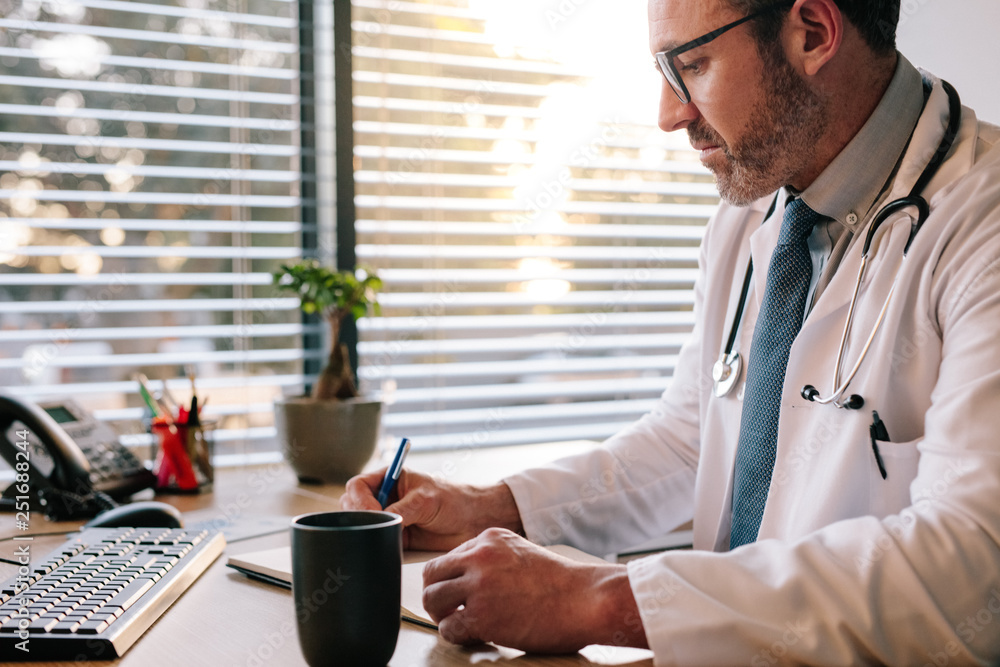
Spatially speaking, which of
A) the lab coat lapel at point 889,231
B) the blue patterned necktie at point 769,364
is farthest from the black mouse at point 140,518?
the lab coat lapel at point 889,231

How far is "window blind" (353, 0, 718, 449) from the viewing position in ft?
7.68

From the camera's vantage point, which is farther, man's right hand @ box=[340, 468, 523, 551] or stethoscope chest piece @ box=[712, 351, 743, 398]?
stethoscope chest piece @ box=[712, 351, 743, 398]

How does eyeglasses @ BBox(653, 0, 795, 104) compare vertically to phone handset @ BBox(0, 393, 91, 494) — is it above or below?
above

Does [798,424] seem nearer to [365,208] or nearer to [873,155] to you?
[873,155]

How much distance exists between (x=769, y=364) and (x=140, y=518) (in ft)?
3.02

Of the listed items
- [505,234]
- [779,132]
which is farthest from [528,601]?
[505,234]

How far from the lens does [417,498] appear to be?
111 cm

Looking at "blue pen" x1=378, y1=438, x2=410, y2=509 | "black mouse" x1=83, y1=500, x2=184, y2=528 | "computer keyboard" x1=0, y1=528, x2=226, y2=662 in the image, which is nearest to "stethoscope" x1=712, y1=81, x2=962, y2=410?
"blue pen" x1=378, y1=438, x2=410, y2=509

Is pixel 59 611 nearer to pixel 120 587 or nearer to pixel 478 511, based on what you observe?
pixel 120 587

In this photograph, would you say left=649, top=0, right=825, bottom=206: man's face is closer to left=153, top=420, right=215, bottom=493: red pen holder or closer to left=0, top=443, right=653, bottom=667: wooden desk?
left=0, top=443, right=653, bottom=667: wooden desk

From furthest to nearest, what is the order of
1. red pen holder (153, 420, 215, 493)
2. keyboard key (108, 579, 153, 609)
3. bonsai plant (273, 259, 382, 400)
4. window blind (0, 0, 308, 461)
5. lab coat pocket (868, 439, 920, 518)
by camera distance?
window blind (0, 0, 308, 461)
bonsai plant (273, 259, 382, 400)
red pen holder (153, 420, 215, 493)
lab coat pocket (868, 439, 920, 518)
keyboard key (108, 579, 153, 609)

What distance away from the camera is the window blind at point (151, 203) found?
6.27 feet

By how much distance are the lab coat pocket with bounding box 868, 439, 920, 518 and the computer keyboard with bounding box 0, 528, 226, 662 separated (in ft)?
2.70

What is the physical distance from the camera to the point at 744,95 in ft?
3.88
